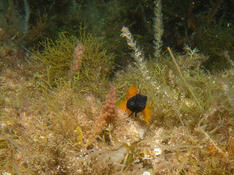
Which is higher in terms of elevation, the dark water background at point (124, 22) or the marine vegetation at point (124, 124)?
the dark water background at point (124, 22)

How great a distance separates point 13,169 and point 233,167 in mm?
2611

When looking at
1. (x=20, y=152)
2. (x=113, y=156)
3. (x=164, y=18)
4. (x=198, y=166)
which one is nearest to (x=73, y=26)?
(x=164, y=18)

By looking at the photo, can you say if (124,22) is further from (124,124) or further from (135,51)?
(124,124)

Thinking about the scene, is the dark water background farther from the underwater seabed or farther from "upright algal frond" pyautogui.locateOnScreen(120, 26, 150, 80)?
"upright algal frond" pyautogui.locateOnScreen(120, 26, 150, 80)

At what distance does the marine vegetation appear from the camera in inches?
84.5

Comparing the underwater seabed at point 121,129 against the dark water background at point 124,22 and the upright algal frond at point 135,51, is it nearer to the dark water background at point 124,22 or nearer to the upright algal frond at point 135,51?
the upright algal frond at point 135,51

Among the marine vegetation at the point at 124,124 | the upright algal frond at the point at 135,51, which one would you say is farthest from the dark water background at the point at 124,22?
the upright algal frond at the point at 135,51

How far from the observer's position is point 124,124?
2531 millimetres

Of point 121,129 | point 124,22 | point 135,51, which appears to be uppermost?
point 135,51

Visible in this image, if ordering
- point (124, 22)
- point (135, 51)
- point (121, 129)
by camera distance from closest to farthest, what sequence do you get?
point (135, 51)
point (121, 129)
point (124, 22)

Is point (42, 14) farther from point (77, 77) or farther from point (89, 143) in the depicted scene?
point (89, 143)

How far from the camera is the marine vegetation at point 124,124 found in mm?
2146

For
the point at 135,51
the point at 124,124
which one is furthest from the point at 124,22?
the point at 124,124

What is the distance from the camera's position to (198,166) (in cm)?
217
